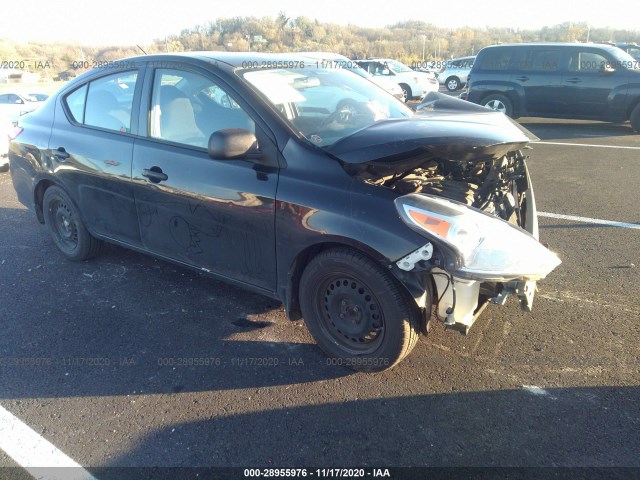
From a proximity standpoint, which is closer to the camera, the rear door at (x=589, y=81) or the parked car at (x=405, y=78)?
the rear door at (x=589, y=81)

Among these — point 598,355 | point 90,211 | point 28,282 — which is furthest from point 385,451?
point 28,282

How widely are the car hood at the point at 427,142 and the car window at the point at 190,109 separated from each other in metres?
0.72

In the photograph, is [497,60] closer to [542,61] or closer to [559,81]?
[542,61]

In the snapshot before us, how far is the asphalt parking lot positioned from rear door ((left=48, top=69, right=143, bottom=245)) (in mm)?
557

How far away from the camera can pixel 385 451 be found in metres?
2.34

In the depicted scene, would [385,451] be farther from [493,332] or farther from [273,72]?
[273,72]

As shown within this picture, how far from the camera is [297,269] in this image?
2.94 meters

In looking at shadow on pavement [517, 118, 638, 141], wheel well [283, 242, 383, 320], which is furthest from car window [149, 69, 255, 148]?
shadow on pavement [517, 118, 638, 141]

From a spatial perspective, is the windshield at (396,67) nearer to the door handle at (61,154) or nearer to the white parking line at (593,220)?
the white parking line at (593,220)

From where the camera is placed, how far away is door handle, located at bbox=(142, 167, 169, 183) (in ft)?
11.0

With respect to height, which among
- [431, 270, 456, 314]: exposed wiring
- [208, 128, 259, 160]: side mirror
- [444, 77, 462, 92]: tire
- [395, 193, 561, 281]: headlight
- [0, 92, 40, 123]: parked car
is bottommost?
[431, 270, 456, 314]: exposed wiring

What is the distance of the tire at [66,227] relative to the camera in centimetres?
424

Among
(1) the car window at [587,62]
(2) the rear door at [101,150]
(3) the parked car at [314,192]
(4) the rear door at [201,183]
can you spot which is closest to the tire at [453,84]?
(1) the car window at [587,62]

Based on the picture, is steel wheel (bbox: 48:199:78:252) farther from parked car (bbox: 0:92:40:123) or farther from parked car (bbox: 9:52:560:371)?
parked car (bbox: 0:92:40:123)
